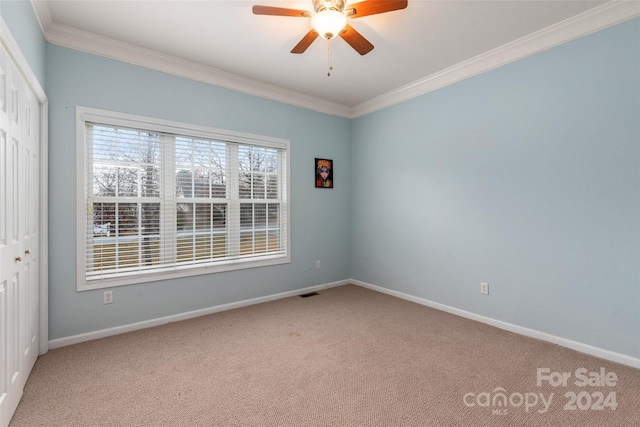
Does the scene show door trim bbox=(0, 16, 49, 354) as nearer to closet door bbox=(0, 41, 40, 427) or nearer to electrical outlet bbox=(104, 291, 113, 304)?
closet door bbox=(0, 41, 40, 427)

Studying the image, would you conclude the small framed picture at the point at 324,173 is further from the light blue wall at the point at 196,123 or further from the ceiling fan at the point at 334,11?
the ceiling fan at the point at 334,11

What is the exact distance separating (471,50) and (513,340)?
2.79m

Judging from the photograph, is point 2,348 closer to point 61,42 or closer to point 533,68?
point 61,42

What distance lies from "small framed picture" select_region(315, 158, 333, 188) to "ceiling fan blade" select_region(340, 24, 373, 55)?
206 centimetres

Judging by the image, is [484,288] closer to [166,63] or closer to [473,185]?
[473,185]

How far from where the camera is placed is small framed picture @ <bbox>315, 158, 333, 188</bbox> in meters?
4.43

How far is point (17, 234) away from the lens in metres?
1.92

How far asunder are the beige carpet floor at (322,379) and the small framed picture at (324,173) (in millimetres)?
2055

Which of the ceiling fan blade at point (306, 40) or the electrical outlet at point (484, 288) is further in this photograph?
the electrical outlet at point (484, 288)

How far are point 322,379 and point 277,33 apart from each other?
2.85m

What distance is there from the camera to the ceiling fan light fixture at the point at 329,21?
2020mm

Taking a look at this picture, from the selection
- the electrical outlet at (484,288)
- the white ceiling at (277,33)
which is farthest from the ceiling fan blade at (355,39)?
the electrical outlet at (484,288)

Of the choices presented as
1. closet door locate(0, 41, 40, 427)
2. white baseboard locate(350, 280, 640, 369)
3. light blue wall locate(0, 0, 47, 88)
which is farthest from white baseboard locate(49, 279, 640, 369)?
light blue wall locate(0, 0, 47, 88)

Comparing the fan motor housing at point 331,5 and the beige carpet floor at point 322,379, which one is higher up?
the fan motor housing at point 331,5
